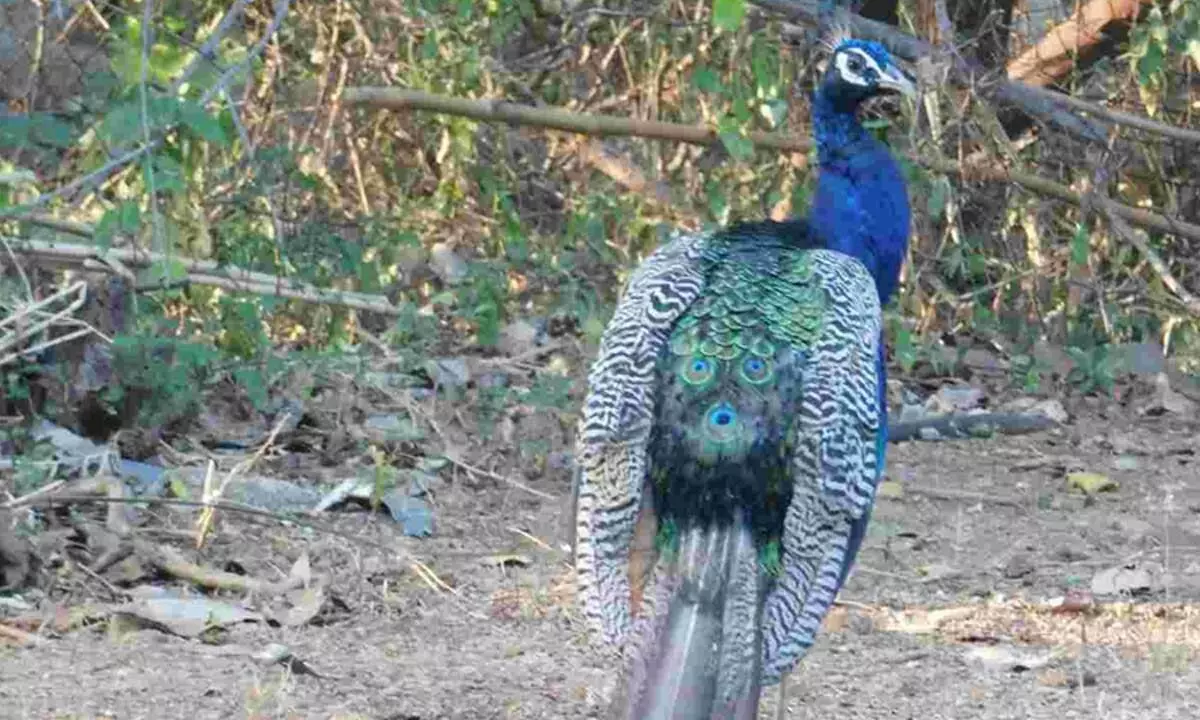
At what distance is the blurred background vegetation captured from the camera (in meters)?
6.52

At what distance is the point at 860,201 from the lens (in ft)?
17.2

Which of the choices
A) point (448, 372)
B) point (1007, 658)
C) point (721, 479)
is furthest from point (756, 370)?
point (448, 372)

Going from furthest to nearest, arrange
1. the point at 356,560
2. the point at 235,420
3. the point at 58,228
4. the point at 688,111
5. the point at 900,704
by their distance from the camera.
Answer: the point at 688,111 → the point at 235,420 → the point at 58,228 → the point at 356,560 → the point at 900,704

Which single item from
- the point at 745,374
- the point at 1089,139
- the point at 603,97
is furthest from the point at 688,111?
the point at 745,374

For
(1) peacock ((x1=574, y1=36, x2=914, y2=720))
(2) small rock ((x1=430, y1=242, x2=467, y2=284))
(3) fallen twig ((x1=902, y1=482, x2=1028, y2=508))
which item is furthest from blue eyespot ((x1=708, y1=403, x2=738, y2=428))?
(2) small rock ((x1=430, y1=242, x2=467, y2=284))

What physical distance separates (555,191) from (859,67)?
319 cm

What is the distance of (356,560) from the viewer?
538 centimetres

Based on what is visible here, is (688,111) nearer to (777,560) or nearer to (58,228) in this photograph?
(58,228)

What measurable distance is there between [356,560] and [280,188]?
213 cm

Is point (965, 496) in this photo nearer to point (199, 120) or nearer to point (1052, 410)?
point (1052, 410)

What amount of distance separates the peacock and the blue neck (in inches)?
26.7

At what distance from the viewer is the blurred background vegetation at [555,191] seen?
6.52 metres

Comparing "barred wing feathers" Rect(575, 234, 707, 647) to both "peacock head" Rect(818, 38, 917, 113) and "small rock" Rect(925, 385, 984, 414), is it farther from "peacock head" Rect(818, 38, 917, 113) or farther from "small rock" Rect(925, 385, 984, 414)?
"small rock" Rect(925, 385, 984, 414)

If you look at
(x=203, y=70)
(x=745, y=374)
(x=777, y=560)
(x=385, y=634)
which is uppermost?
(x=203, y=70)
